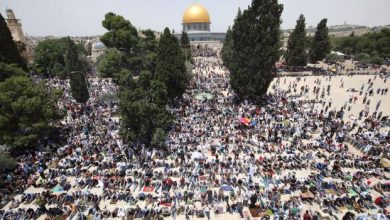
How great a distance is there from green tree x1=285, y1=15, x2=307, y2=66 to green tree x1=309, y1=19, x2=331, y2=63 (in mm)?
6919

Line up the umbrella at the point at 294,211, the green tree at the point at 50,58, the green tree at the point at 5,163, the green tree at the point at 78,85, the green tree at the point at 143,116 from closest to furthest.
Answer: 1. the umbrella at the point at 294,211
2. the green tree at the point at 5,163
3. the green tree at the point at 143,116
4. the green tree at the point at 78,85
5. the green tree at the point at 50,58

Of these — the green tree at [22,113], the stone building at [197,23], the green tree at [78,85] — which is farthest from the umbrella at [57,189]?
the stone building at [197,23]

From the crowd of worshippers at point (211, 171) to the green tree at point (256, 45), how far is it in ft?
16.2

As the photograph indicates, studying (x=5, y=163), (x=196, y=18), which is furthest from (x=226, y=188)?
(x=196, y=18)

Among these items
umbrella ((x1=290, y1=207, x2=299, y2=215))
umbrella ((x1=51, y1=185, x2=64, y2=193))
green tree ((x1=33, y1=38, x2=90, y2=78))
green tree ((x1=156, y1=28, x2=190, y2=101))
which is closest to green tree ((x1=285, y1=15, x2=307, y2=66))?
green tree ((x1=156, y1=28, x2=190, y2=101))

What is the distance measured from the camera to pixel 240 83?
98.6 ft

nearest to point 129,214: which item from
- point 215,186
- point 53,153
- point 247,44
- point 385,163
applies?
point 215,186

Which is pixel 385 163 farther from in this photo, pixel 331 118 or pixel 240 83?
pixel 240 83

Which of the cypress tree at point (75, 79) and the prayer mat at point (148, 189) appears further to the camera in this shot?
the cypress tree at point (75, 79)

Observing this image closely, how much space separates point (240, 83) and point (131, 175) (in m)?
18.3

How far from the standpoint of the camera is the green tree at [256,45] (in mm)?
28516

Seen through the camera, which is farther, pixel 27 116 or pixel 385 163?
pixel 27 116

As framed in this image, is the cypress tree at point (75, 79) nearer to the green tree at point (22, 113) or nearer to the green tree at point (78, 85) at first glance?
the green tree at point (78, 85)

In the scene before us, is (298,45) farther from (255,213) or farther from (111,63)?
(255,213)
